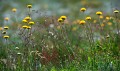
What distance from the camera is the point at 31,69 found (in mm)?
4977

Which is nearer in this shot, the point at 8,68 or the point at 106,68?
the point at 106,68

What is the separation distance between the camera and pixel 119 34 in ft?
20.0

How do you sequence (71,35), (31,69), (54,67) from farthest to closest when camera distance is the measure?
(71,35)
(54,67)
(31,69)

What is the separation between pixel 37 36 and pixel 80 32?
4.02 feet

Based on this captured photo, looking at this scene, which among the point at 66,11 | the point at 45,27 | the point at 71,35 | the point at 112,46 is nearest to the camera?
the point at 112,46

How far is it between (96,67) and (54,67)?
2.14 feet

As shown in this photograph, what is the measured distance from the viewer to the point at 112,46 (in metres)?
5.79

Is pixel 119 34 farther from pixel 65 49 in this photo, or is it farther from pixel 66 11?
pixel 66 11

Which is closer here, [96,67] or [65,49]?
[96,67]

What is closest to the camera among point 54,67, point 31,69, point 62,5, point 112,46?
point 31,69

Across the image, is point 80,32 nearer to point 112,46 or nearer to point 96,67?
point 112,46

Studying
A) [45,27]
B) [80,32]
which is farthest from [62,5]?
[45,27]

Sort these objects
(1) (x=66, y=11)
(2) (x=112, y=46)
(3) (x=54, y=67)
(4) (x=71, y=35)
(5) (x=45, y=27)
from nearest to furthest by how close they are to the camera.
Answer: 1. (3) (x=54, y=67)
2. (2) (x=112, y=46)
3. (5) (x=45, y=27)
4. (4) (x=71, y=35)
5. (1) (x=66, y=11)

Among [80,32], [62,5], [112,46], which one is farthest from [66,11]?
[112,46]
